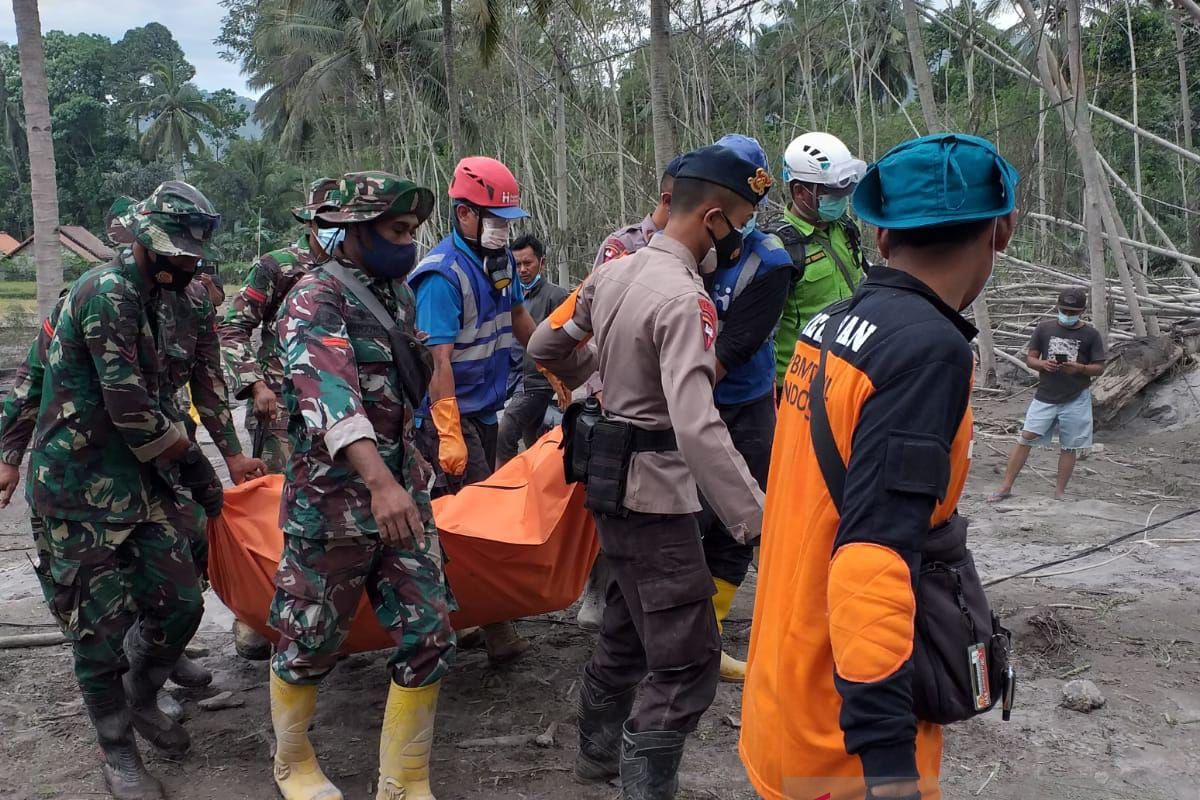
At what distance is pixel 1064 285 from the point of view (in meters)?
11.9

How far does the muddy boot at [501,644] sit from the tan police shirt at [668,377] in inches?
61.8

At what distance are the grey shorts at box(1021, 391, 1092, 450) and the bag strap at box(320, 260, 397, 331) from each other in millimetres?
5530

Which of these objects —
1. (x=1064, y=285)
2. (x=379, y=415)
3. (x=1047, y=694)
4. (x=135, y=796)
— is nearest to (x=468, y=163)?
(x=379, y=415)

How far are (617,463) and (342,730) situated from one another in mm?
1744

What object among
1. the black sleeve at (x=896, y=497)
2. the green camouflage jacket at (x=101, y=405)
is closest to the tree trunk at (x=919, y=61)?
the green camouflage jacket at (x=101, y=405)

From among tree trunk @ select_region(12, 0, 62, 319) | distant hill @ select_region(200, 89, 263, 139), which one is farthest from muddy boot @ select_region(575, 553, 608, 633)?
distant hill @ select_region(200, 89, 263, 139)

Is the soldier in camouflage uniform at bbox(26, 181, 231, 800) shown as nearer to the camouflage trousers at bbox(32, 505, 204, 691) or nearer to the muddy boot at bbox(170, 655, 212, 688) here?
the camouflage trousers at bbox(32, 505, 204, 691)

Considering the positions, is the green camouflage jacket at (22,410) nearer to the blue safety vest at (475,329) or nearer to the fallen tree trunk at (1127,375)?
the blue safety vest at (475,329)

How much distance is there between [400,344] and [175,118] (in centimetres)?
6425

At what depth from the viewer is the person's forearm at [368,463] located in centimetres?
275

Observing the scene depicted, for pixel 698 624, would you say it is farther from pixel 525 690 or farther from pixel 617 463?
pixel 525 690

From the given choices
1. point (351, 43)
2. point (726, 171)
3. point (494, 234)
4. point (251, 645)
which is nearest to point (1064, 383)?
point (494, 234)

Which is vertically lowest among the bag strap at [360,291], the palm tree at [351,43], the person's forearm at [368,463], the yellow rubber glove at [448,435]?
the yellow rubber glove at [448,435]

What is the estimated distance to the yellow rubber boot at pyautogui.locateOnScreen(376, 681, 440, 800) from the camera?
119 inches
